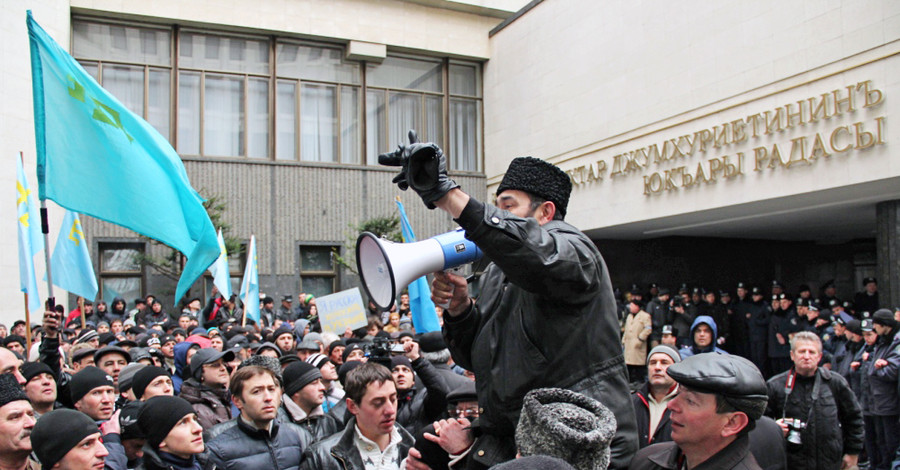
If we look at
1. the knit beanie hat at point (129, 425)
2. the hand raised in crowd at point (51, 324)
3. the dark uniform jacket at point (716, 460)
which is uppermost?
the hand raised in crowd at point (51, 324)

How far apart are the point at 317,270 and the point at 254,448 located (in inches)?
704

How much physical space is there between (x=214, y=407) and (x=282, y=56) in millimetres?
18176

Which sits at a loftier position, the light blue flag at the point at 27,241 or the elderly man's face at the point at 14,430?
the light blue flag at the point at 27,241

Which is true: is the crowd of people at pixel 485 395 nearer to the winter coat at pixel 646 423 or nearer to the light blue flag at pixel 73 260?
the winter coat at pixel 646 423

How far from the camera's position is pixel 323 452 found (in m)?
4.32

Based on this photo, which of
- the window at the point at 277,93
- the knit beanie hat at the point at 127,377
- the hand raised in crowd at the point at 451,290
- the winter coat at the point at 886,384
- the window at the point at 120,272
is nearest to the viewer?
the hand raised in crowd at the point at 451,290

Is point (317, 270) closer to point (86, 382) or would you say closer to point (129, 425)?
point (86, 382)

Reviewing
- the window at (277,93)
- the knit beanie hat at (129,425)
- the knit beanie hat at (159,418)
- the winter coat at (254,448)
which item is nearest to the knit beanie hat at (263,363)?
the winter coat at (254,448)

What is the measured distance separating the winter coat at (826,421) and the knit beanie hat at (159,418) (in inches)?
174

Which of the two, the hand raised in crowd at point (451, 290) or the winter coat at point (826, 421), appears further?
the winter coat at point (826, 421)

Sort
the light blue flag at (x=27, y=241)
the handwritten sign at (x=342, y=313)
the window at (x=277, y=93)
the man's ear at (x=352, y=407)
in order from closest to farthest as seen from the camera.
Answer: the man's ear at (x=352, y=407) < the light blue flag at (x=27, y=241) < the handwritten sign at (x=342, y=313) < the window at (x=277, y=93)

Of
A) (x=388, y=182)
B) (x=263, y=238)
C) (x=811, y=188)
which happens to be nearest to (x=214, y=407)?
(x=811, y=188)

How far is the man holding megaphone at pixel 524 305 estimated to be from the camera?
2549 mm

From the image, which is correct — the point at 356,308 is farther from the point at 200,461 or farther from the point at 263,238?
the point at 263,238
